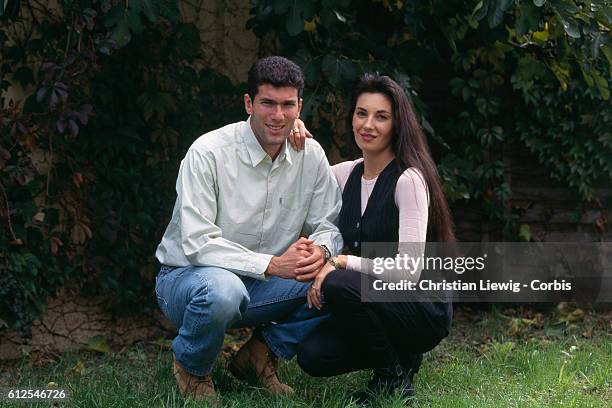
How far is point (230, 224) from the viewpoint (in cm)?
373

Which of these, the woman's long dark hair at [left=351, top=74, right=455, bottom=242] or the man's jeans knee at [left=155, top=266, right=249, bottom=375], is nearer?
the man's jeans knee at [left=155, top=266, right=249, bottom=375]

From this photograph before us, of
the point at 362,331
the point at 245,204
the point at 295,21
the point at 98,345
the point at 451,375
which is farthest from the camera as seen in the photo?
the point at 98,345

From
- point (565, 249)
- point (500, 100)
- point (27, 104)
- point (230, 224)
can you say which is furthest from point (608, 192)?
point (27, 104)

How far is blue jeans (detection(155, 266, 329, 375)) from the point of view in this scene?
3.44m

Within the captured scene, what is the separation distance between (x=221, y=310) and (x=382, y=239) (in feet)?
2.33

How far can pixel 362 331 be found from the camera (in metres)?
3.53

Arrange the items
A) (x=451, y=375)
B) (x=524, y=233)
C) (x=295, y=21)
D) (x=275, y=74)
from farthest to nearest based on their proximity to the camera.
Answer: (x=524, y=233), (x=295, y=21), (x=451, y=375), (x=275, y=74)

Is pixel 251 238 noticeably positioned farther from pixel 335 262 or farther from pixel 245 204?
pixel 335 262

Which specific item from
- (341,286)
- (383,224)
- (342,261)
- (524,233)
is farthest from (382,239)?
(524,233)

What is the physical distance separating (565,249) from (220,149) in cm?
303

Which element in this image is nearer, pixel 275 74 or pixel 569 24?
pixel 275 74

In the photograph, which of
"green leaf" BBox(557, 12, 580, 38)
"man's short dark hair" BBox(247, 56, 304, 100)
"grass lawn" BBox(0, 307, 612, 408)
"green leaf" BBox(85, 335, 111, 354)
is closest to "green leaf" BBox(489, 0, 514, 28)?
"green leaf" BBox(557, 12, 580, 38)

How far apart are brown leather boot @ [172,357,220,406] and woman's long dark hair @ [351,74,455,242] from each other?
108cm

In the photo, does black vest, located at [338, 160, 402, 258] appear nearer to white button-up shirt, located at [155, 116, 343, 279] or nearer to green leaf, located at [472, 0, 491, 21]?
white button-up shirt, located at [155, 116, 343, 279]
